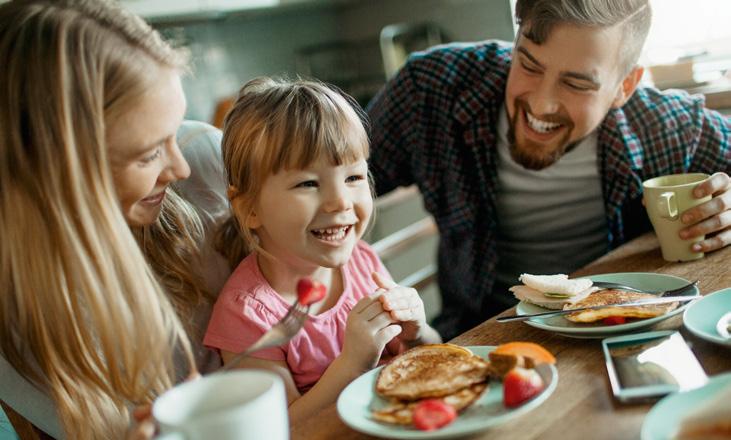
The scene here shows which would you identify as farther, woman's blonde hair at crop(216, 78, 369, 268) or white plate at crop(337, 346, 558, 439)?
woman's blonde hair at crop(216, 78, 369, 268)

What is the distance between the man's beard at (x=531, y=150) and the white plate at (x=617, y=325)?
492 millimetres

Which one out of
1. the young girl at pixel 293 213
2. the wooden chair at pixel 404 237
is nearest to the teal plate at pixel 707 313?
the young girl at pixel 293 213

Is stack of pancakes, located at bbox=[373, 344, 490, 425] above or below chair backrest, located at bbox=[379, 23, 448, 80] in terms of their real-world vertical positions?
below

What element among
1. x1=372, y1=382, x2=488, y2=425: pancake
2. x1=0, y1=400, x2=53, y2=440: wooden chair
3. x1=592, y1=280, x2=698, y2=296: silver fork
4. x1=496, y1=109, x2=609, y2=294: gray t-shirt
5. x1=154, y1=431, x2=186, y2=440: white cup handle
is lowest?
x1=496, y1=109, x2=609, y2=294: gray t-shirt

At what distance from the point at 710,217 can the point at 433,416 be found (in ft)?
2.49

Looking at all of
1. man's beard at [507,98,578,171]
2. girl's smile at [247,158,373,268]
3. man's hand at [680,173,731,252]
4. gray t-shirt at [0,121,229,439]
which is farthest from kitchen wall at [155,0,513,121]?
girl's smile at [247,158,373,268]

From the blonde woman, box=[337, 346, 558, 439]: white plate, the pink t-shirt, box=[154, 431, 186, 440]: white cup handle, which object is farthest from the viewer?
the pink t-shirt

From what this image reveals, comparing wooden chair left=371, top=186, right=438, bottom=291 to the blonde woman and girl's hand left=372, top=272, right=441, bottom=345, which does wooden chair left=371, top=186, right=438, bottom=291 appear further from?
the blonde woman

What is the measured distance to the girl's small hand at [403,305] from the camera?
41.8 inches

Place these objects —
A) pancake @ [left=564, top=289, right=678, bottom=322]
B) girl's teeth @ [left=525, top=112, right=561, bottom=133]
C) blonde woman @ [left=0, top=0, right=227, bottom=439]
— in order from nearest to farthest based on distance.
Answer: blonde woman @ [left=0, top=0, right=227, bottom=439] → pancake @ [left=564, top=289, right=678, bottom=322] → girl's teeth @ [left=525, top=112, right=561, bottom=133]

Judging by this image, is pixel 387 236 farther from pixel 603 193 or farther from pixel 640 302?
pixel 640 302

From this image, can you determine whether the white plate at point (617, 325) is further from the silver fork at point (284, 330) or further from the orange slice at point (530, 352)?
the silver fork at point (284, 330)

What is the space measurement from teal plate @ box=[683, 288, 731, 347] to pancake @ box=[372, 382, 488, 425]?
29 cm

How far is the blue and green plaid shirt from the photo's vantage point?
63.2 inches
